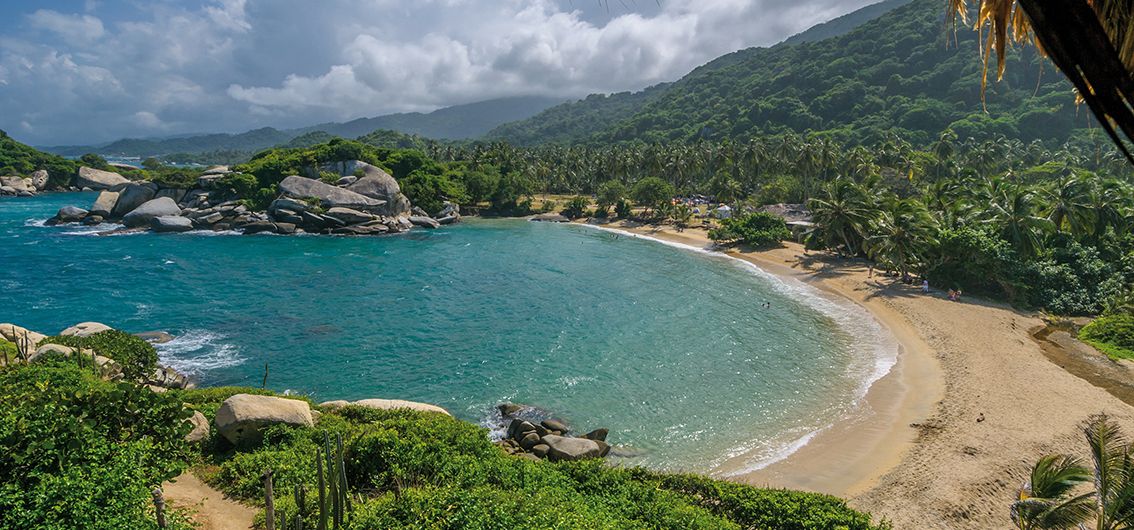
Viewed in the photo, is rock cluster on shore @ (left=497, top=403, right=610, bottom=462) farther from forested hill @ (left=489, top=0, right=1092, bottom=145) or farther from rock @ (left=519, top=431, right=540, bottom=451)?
forested hill @ (left=489, top=0, right=1092, bottom=145)

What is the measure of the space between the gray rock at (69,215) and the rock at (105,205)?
144cm

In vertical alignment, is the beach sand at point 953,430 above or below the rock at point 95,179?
below

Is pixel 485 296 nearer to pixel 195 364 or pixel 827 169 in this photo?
pixel 195 364

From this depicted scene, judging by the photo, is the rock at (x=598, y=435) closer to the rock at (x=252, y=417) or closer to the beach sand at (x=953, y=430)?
the beach sand at (x=953, y=430)

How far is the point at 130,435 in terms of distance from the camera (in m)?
12.7

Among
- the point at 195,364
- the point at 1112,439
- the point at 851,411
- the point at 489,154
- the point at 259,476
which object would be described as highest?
the point at 489,154

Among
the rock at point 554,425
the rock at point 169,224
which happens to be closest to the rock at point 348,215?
the rock at point 169,224

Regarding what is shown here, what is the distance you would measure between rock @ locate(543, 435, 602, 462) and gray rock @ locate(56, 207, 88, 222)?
8543 cm

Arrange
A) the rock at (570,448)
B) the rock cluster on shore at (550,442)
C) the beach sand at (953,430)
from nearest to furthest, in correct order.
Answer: the beach sand at (953,430)
the rock at (570,448)
the rock cluster on shore at (550,442)

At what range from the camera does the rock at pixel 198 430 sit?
51.0 feet

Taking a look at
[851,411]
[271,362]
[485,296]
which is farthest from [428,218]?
[851,411]

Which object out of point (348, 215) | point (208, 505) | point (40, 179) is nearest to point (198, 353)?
point (208, 505)

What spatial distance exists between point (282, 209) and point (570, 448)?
68.1 metres

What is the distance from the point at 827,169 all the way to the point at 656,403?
6824 centimetres
